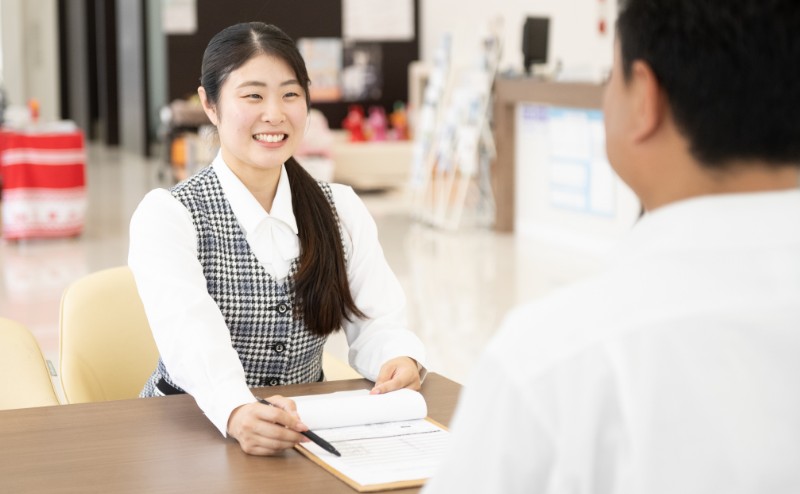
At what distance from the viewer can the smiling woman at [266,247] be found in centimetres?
204

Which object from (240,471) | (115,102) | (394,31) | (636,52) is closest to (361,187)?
(394,31)

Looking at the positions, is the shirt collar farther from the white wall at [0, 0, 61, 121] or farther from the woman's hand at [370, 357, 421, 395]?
the white wall at [0, 0, 61, 121]

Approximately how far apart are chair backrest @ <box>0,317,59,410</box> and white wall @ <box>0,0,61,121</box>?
45.5 ft

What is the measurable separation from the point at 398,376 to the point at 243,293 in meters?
0.34

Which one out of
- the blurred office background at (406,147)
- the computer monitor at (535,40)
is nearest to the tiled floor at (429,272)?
the blurred office background at (406,147)

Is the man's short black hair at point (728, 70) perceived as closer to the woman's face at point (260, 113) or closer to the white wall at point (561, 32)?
the woman's face at point (260, 113)

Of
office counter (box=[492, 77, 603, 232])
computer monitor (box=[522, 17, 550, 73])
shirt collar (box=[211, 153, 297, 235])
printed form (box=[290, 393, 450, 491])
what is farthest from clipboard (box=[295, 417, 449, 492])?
computer monitor (box=[522, 17, 550, 73])

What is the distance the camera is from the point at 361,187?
34.8 ft

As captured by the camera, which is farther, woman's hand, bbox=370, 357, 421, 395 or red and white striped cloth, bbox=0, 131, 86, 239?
A: red and white striped cloth, bbox=0, 131, 86, 239

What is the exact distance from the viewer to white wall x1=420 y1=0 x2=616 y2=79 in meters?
8.42

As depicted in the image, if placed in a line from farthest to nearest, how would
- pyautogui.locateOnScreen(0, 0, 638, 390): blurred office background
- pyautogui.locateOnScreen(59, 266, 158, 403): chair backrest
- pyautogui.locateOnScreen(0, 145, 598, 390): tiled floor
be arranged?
pyautogui.locateOnScreen(0, 0, 638, 390): blurred office background, pyautogui.locateOnScreen(0, 145, 598, 390): tiled floor, pyautogui.locateOnScreen(59, 266, 158, 403): chair backrest

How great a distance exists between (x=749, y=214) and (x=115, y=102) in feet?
49.1

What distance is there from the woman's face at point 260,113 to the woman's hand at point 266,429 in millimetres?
607

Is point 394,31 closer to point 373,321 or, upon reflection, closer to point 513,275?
point 513,275
